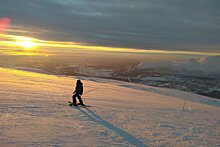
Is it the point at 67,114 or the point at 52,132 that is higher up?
the point at 67,114

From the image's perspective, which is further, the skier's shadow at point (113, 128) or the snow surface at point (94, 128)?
the skier's shadow at point (113, 128)

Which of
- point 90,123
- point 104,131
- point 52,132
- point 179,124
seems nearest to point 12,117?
point 52,132

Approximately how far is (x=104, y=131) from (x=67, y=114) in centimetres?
274

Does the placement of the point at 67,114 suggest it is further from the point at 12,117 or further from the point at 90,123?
the point at 12,117

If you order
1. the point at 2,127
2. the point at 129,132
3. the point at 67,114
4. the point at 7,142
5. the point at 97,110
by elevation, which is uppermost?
Result: the point at 97,110

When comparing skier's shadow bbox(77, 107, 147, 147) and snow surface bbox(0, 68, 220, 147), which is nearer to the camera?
snow surface bbox(0, 68, 220, 147)

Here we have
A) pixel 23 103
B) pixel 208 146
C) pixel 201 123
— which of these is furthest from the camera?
pixel 23 103

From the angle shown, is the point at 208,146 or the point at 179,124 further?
the point at 179,124

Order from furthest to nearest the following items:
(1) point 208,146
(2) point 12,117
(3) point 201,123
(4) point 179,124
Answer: (3) point 201,123 < (4) point 179,124 < (2) point 12,117 < (1) point 208,146

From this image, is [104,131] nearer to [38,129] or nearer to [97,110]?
[38,129]

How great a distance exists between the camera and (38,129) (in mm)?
8289

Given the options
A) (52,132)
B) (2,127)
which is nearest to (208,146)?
(52,132)

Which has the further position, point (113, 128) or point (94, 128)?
point (113, 128)

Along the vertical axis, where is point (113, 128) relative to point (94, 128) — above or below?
above
